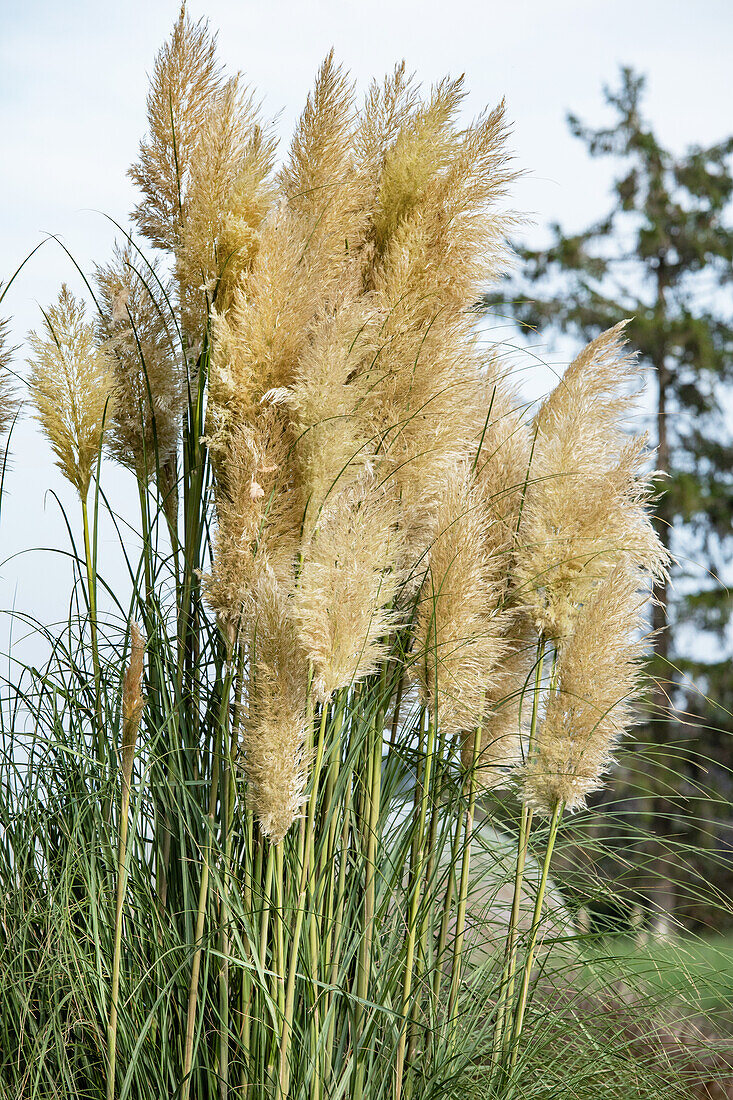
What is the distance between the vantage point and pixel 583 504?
1.94 metres

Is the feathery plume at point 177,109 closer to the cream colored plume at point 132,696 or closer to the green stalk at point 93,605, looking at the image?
the green stalk at point 93,605

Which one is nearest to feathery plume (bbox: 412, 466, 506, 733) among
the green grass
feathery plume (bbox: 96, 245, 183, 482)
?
feathery plume (bbox: 96, 245, 183, 482)

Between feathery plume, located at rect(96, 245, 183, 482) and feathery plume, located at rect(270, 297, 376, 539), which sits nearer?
feathery plume, located at rect(270, 297, 376, 539)

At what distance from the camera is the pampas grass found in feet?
5.73

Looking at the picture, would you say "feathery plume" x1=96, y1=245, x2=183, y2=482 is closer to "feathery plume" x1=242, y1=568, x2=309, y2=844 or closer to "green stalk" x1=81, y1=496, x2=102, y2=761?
"green stalk" x1=81, y1=496, x2=102, y2=761

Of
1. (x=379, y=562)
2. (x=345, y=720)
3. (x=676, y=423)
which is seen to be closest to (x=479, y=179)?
(x=379, y=562)

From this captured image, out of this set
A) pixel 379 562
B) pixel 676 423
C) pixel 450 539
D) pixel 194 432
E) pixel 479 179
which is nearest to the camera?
pixel 379 562

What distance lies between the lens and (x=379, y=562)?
5.54 ft

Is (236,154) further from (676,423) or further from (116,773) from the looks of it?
(676,423)

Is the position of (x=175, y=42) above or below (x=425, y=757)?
above

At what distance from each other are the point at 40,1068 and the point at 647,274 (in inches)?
454

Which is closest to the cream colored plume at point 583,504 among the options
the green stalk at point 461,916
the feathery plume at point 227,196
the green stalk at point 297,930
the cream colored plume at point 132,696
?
the green stalk at point 461,916

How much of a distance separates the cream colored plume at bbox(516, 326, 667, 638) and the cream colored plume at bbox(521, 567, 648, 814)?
0.06 m

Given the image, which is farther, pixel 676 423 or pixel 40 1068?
pixel 676 423
